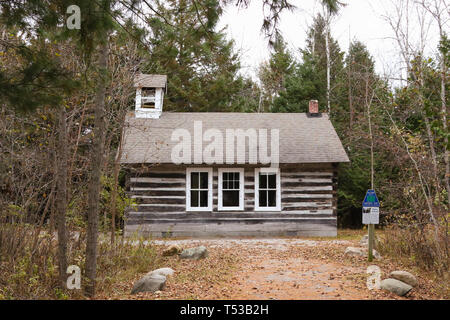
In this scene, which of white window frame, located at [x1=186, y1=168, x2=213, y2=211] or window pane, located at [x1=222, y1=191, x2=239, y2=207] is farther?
window pane, located at [x1=222, y1=191, x2=239, y2=207]

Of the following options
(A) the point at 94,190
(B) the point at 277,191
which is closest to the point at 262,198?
(B) the point at 277,191

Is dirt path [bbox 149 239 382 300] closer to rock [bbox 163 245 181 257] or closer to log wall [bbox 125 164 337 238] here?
rock [bbox 163 245 181 257]

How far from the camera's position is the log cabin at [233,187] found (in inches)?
607

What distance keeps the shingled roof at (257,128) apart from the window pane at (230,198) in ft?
7.40

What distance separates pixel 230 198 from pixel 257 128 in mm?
3751

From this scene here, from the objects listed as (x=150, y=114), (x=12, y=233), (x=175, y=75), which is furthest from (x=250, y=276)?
(x=175, y=75)

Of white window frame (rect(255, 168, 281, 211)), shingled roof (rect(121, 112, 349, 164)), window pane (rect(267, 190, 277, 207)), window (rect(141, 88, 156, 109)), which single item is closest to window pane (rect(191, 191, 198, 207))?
shingled roof (rect(121, 112, 349, 164))

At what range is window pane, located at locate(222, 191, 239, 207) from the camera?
1574 centimetres

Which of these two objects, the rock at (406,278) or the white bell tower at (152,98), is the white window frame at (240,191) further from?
the rock at (406,278)

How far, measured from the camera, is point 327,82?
2469 centimetres

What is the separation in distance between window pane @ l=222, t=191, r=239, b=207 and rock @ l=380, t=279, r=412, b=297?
8964mm

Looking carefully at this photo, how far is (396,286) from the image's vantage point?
689cm

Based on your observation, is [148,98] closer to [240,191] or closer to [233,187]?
[233,187]

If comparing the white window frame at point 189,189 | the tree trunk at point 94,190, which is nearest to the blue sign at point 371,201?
the tree trunk at point 94,190
